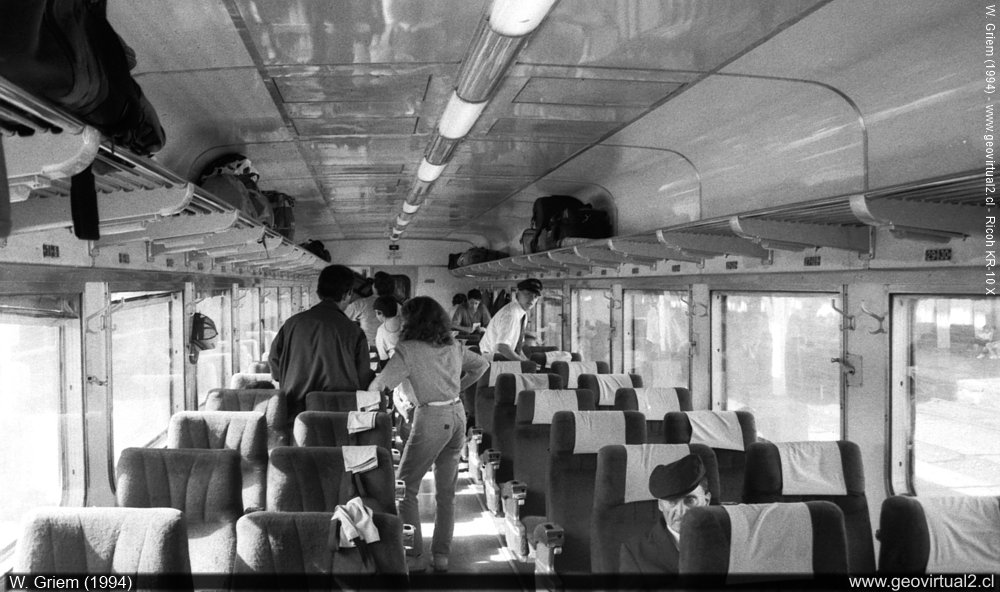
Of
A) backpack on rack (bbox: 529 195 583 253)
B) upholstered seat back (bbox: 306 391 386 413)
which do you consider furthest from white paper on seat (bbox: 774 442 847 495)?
backpack on rack (bbox: 529 195 583 253)

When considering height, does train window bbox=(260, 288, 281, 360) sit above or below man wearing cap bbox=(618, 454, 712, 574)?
above

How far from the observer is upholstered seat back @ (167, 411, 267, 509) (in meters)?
3.74

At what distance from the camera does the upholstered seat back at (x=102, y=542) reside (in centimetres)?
210

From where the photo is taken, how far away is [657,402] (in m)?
5.10

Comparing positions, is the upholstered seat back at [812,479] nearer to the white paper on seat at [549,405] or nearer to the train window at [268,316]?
the white paper on seat at [549,405]

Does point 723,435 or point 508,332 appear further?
point 508,332

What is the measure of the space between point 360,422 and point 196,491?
1.08m

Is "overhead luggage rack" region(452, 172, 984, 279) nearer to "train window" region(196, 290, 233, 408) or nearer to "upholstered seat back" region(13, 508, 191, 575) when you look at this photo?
"upholstered seat back" region(13, 508, 191, 575)

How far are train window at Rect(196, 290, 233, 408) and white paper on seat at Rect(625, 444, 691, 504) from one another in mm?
6117

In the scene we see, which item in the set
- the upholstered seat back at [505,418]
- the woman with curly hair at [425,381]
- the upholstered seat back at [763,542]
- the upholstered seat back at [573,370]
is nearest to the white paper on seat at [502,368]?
the upholstered seat back at [573,370]

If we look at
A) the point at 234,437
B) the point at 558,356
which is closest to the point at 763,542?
the point at 234,437

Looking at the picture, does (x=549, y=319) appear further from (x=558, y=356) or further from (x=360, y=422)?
(x=360, y=422)

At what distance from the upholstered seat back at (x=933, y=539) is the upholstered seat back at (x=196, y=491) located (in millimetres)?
2560

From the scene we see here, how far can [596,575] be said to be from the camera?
3.20 metres
